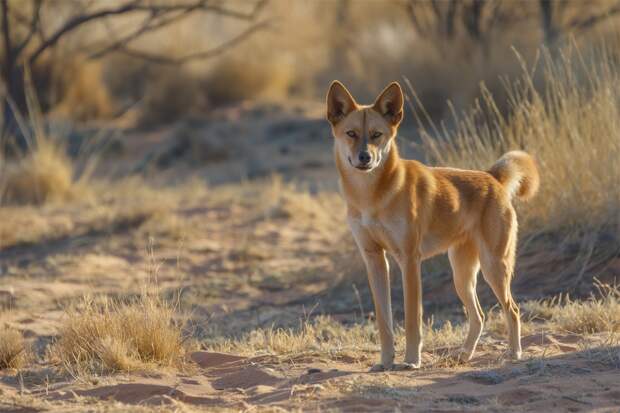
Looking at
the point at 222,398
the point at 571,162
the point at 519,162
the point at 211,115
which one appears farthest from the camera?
the point at 211,115

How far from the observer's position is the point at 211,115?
19844 millimetres

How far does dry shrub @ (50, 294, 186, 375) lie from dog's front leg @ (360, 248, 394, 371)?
122cm

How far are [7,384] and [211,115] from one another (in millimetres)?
14026

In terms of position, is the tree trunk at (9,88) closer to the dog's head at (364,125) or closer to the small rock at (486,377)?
the dog's head at (364,125)

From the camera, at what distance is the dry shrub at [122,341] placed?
605 centimetres

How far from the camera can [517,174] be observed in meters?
6.43

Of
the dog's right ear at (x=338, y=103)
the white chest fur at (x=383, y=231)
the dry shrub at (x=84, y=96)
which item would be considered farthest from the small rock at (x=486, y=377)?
the dry shrub at (x=84, y=96)

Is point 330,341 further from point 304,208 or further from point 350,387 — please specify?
point 304,208

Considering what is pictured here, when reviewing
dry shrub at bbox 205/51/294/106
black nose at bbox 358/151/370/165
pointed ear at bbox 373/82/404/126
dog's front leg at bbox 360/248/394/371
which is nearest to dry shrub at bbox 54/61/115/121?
dry shrub at bbox 205/51/294/106

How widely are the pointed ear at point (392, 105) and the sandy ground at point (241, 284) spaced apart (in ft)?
4.64

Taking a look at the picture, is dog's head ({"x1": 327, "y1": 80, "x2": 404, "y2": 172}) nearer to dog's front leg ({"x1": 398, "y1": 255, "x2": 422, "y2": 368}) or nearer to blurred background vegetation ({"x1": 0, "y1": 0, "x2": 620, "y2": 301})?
dog's front leg ({"x1": 398, "y1": 255, "x2": 422, "y2": 368})

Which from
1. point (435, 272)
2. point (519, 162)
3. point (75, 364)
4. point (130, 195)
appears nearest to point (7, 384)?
point (75, 364)

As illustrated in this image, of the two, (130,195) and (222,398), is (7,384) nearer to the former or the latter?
(222,398)

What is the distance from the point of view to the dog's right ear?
6.02m
